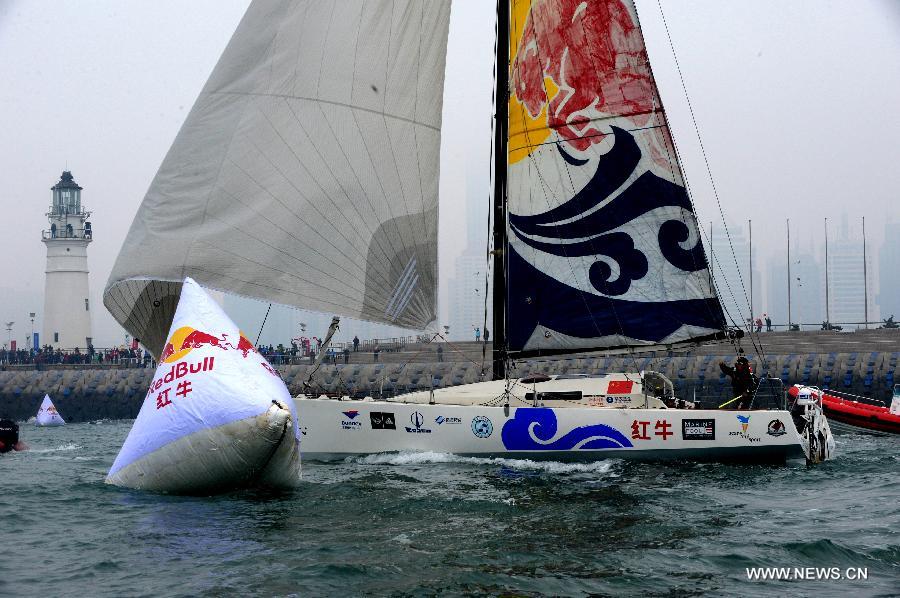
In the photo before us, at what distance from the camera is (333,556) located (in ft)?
36.9

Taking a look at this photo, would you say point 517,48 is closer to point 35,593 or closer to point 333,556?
point 333,556

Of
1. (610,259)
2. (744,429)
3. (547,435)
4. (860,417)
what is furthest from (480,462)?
(860,417)

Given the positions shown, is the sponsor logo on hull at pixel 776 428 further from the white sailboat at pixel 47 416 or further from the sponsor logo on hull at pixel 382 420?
the white sailboat at pixel 47 416

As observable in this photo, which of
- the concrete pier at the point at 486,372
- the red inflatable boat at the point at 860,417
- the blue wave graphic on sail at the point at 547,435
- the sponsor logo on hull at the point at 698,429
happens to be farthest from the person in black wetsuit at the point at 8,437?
the red inflatable boat at the point at 860,417

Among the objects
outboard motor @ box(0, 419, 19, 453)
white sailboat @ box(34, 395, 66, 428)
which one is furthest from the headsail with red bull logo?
white sailboat @ box(34, 395, 66, 428)

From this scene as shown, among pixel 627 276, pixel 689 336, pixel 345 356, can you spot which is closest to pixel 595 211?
pixel 627 276

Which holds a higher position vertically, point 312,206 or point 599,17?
point 599,17

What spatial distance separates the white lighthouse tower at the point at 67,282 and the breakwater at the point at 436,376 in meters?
9.94

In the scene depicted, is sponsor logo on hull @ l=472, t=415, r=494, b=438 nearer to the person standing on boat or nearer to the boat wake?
the person standing on boat

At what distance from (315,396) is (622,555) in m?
9.78

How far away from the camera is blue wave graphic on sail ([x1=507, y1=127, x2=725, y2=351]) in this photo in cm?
2050

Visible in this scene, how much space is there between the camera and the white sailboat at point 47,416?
148 ft

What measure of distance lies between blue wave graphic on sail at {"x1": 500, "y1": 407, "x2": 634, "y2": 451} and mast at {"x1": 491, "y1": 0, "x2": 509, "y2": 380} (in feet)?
7.56

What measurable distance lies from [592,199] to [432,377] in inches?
950
